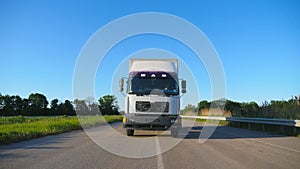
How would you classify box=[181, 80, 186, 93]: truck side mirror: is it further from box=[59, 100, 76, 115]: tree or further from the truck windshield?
box=[59, 100, 76, 115]: tree

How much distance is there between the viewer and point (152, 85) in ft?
42.5

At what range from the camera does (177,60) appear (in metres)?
14.9

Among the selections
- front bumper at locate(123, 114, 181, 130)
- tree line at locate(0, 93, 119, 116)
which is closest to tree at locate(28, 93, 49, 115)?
tree line at locate(0, 93, 119, 116)

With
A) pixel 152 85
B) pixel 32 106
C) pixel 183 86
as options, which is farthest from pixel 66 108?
pixel 152 85

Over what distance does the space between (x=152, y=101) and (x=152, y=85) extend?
859 millimetres

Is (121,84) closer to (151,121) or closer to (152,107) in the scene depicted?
(152,107)

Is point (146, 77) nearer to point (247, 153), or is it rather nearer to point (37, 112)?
point (247, 153)

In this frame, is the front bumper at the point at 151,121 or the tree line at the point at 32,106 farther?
the tree line at the point at 32,106

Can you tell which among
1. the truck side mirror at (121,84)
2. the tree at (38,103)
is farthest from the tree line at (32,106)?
the truck side mirror at (121,84)

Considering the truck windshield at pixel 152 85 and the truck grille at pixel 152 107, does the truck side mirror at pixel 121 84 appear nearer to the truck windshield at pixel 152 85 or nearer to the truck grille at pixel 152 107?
the truck windshield at pixel 152 85

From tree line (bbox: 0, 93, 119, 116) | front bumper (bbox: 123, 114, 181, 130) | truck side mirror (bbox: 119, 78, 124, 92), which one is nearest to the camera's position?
front bumper (bbox: 123, 114, 181, 130)

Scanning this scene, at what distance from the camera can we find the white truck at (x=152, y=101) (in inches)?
489

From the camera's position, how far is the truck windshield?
41.9 feet

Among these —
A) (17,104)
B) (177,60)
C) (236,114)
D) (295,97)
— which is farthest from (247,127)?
(17,104)
